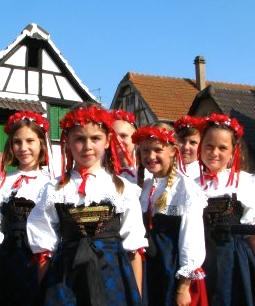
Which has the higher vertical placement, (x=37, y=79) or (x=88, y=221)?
(x=37, y=79)

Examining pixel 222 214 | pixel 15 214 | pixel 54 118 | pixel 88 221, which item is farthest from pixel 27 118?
pixel 54 118

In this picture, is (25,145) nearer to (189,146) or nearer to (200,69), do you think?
(189,146)

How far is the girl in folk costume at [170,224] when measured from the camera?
352 centimetres

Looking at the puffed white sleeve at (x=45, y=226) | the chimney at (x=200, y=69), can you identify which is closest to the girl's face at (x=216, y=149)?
the puffed white sleeve at (x=45, y=226)

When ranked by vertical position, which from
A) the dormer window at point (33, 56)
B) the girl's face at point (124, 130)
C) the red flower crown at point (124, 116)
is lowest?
the girl's face at point (124, 130)

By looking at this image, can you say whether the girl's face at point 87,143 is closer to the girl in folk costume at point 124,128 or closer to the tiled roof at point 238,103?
the girl in folk costume at point 124,128

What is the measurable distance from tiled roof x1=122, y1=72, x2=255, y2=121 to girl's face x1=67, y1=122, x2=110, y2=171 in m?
24.2

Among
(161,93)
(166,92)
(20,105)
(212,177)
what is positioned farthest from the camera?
(166,92)

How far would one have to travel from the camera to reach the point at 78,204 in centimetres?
339

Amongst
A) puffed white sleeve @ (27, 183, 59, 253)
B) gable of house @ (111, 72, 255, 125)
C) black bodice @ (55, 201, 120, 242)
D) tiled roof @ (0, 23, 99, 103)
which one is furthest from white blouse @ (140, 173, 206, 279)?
gable of house @ (111, 72, 255, 125)

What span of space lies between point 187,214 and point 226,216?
14.9 inches

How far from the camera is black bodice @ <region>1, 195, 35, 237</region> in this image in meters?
4.12

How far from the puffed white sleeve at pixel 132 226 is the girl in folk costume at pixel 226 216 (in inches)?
20.3

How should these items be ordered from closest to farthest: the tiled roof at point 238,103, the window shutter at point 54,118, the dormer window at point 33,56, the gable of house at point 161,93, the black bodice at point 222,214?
the black bodice at point 222,214 < the dormer window at point 33,56 < the window shutter at point 54,118 < the tiled roof at point 238,103 < the gable of house at point 161,93
